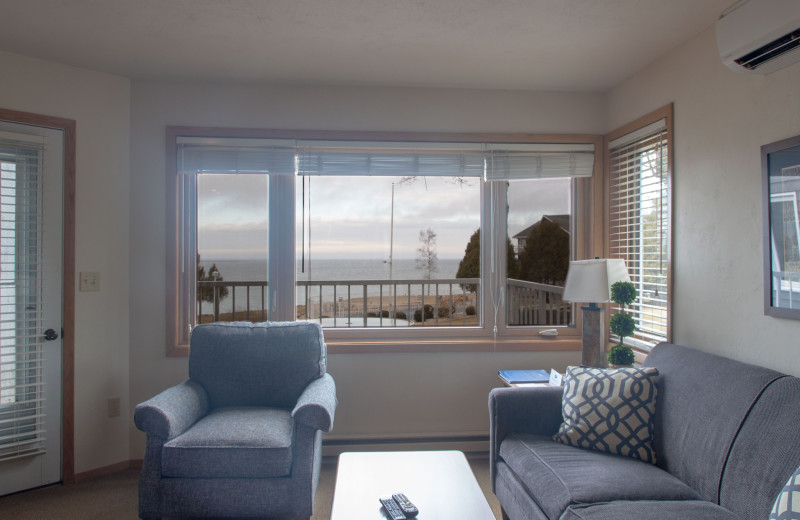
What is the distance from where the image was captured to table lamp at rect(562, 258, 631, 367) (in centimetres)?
278

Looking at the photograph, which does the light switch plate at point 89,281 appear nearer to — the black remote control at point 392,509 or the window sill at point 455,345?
the window sill at point 455,345

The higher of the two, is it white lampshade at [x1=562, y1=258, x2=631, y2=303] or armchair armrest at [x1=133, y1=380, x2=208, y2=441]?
white lampshade at [x1=562, y1=258, x2=631, y2=303]

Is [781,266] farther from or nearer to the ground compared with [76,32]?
nearer to the ground

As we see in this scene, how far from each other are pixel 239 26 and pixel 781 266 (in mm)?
2658

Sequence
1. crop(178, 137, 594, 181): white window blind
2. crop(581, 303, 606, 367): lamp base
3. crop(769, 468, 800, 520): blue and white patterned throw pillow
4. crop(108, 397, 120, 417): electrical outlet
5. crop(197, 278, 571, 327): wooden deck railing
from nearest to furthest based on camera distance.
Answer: crop(769, 468, 800, 520): blue and white patterned throw pillow < crop(581, 303, 606, 367): lamp base < crop(108, 397, 120, 417): electrical outlet < crop(178, 137, 594, 181): white window blind < crop(197, 278, 571, 327): wooden deck railing

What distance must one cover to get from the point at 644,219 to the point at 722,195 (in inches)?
25.2

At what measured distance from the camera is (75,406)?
117 inches

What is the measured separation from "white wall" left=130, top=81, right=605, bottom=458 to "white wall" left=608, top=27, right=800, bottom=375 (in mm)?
902

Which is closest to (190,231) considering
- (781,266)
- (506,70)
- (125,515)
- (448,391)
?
(125,515)

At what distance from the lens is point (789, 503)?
1.30 meters

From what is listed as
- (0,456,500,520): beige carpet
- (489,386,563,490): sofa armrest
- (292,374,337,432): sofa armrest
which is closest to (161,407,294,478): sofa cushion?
→ (292,374,337,432): sofa armrest

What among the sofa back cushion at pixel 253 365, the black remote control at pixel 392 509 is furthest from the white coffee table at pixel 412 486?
the sofa back cushion at pixel 253 365

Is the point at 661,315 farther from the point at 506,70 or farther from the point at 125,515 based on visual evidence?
the point at 125,515

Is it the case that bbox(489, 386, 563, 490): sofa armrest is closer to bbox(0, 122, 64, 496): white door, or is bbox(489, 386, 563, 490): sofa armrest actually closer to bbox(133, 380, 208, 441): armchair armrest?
bbox(133, 380, 208, 441): armchair armrest
